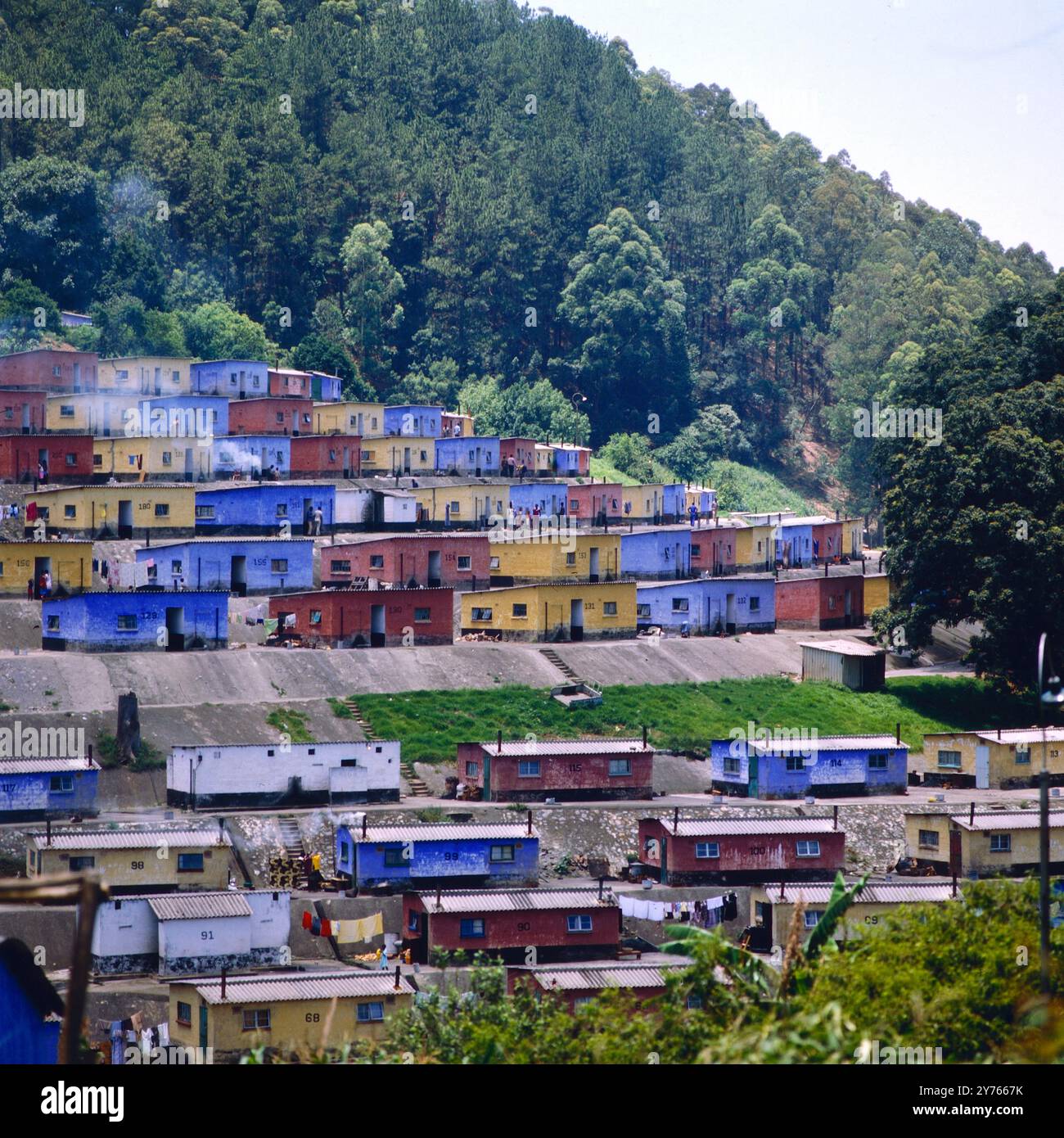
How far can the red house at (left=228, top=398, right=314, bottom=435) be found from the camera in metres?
99.3

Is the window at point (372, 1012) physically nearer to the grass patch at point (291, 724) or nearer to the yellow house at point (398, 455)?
the grass patch at point (291, 724)

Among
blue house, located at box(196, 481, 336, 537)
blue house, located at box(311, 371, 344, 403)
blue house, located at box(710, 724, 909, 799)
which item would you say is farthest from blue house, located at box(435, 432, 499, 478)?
blue house, located at box(710, 724, 909, 799)

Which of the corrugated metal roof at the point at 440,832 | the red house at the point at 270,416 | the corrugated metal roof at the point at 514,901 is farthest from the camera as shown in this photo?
the red house at the point at 270,416

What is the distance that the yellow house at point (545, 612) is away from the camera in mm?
78688

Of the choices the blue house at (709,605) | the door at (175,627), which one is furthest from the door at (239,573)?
the blue house at (709,605)

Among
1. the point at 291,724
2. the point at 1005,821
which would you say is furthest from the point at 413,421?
the point at 1005,821

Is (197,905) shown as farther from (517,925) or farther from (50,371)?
(50,371)

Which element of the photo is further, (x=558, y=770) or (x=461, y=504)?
(x=461, y=504)

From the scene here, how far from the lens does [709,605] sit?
3297 inches

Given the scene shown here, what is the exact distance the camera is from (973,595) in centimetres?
7881

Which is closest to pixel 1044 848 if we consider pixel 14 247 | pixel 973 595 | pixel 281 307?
pixel 973 595

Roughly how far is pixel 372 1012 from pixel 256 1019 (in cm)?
244

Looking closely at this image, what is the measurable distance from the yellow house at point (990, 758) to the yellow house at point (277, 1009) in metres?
28.9

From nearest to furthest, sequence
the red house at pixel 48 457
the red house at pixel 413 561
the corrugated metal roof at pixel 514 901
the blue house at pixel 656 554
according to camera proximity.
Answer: the corrugated metal roof at pixel 514 901 < the red house at pixel 413 561 < the red house at pixel 48 457 < the blue house at pixel 656 554
